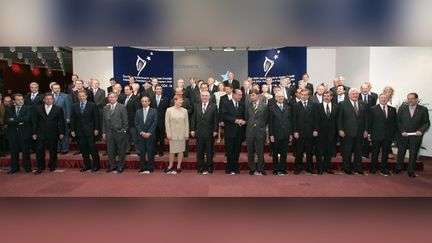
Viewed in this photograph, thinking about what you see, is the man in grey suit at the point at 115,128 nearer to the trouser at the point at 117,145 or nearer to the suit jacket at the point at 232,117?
the trouser at the point at 117,145

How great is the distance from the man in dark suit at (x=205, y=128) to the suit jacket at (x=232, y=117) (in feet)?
0.62

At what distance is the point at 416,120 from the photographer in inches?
241

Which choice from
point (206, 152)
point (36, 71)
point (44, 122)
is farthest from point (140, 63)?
point (36, 71)

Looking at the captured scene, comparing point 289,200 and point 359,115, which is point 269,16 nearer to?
point 289,200

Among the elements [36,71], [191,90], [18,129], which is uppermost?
[36,71]

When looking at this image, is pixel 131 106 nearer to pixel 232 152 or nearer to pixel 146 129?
pixel 146 129

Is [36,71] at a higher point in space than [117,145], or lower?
higher

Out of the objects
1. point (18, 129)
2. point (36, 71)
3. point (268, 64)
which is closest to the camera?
point (18, 129)

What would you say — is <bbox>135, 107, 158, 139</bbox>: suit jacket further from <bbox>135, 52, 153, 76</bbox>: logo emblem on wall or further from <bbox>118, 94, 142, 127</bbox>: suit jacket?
<bbox>135, 52, 153, 76</bbox>: logo emblem on wall

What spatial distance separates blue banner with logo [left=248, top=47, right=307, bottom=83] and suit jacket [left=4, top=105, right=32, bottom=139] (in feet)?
23.0

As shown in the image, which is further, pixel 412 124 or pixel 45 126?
pixel 45 126

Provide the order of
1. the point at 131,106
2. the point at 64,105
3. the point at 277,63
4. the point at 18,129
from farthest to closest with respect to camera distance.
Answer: the point at 277,63 → the point at 64,105 → the point at 131,106 → the point at 18,129

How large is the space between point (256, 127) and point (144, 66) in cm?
615

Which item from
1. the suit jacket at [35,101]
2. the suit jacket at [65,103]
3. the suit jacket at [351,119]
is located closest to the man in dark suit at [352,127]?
the suit jacket at [351,119]
